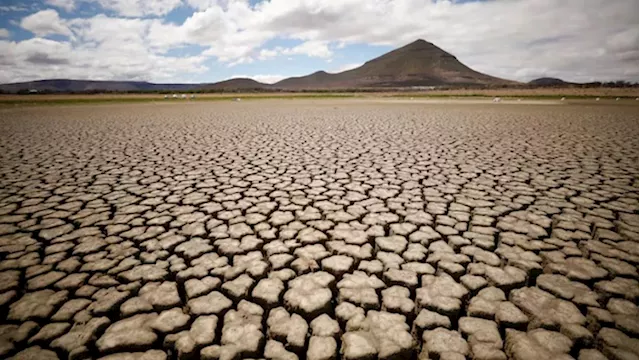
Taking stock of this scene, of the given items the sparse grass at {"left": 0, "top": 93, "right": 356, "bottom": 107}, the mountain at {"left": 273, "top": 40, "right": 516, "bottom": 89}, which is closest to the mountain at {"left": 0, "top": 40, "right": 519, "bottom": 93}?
the mountain at {"left": 273, "top": 40, "right": 516, "bottom": 89}

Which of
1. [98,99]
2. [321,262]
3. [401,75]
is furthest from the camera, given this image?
[401,75]

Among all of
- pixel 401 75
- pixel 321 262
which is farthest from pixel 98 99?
pixel 401 75

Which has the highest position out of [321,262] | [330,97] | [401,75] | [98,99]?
[401,75]

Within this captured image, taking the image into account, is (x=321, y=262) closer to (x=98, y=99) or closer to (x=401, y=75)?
(x=98, y=99)

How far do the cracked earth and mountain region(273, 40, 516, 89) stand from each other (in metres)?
128

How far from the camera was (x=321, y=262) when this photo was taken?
6.70ft

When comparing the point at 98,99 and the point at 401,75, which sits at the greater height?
the point at 401,75

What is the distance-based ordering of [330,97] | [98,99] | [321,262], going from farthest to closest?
[330,97]
[98,99]
[321,262]

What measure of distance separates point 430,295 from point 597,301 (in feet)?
2.93

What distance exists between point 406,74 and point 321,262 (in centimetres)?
15245

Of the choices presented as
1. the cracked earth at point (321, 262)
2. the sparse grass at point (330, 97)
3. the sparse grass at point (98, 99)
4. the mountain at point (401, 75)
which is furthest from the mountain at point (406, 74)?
the cracked earth at point (321, 262)

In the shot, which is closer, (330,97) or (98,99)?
(98,99)

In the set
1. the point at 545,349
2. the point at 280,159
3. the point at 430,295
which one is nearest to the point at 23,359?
the point at 430,295

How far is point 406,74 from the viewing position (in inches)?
5541
